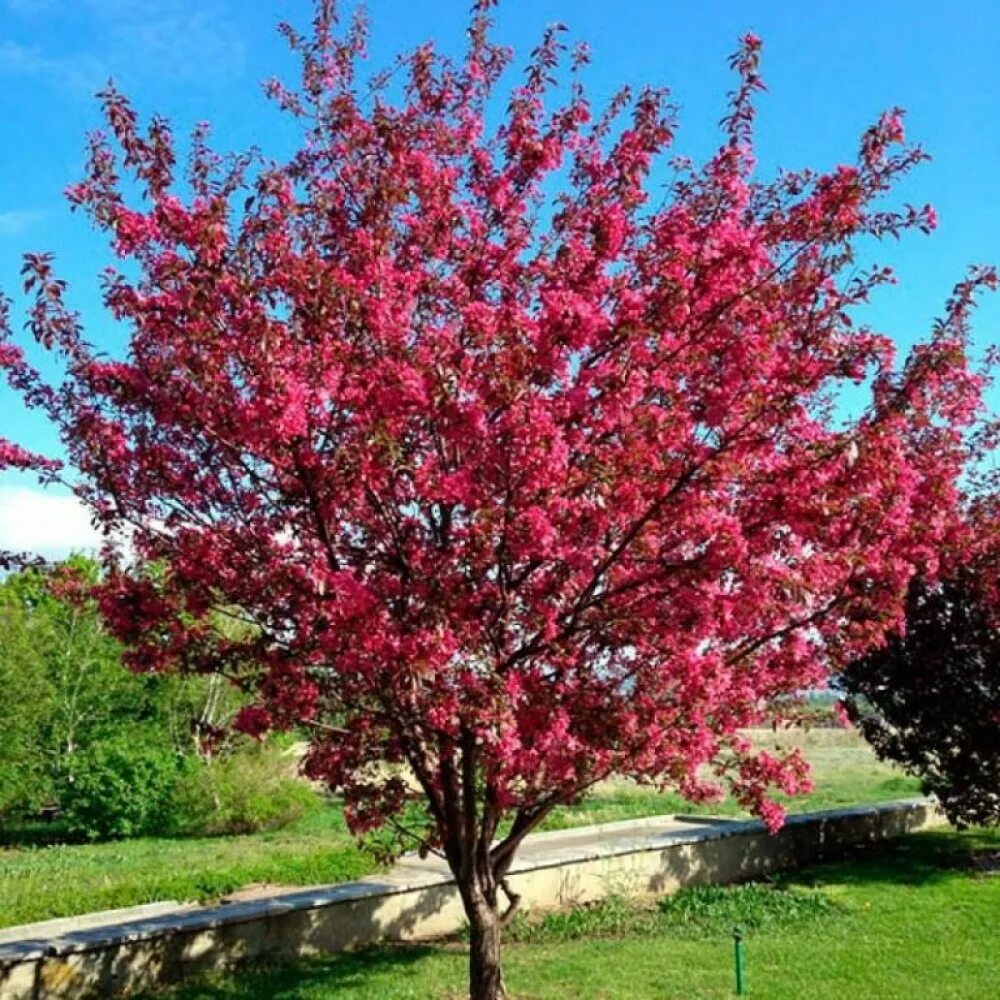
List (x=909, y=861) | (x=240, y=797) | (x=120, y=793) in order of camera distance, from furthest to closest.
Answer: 1. (x=120, y=793)
2. (x=240, y=797)
3. (x=909, y=861)

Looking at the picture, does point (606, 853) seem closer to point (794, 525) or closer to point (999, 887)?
point (999, 887)

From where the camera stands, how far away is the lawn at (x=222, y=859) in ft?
A: 33.3

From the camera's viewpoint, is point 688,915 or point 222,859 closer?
point 688,915

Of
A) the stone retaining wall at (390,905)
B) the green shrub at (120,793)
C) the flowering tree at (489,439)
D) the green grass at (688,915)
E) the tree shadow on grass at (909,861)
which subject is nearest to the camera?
the flowering tree at (489,439)

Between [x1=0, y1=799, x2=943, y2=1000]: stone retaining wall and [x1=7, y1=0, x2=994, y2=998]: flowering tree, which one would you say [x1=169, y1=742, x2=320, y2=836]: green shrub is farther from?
[x1=7, y1=0, x2=994, y2=998]: flowering tree

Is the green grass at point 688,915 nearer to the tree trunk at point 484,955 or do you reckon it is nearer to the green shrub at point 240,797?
the tree trunk at point 484,955

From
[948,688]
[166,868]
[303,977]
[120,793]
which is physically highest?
[120,793]

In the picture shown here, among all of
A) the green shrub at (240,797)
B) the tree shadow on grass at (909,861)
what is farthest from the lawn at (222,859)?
the tree shadow on grass at (909,861)

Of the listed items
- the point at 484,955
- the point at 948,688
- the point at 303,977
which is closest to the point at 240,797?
the point at 303,977

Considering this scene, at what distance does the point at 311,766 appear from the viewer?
21.9 ft

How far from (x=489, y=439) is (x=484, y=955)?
3586mm

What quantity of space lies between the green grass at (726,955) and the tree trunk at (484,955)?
727 mm

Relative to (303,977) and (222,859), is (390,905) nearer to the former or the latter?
(303,977)

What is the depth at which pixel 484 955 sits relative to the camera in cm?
679
